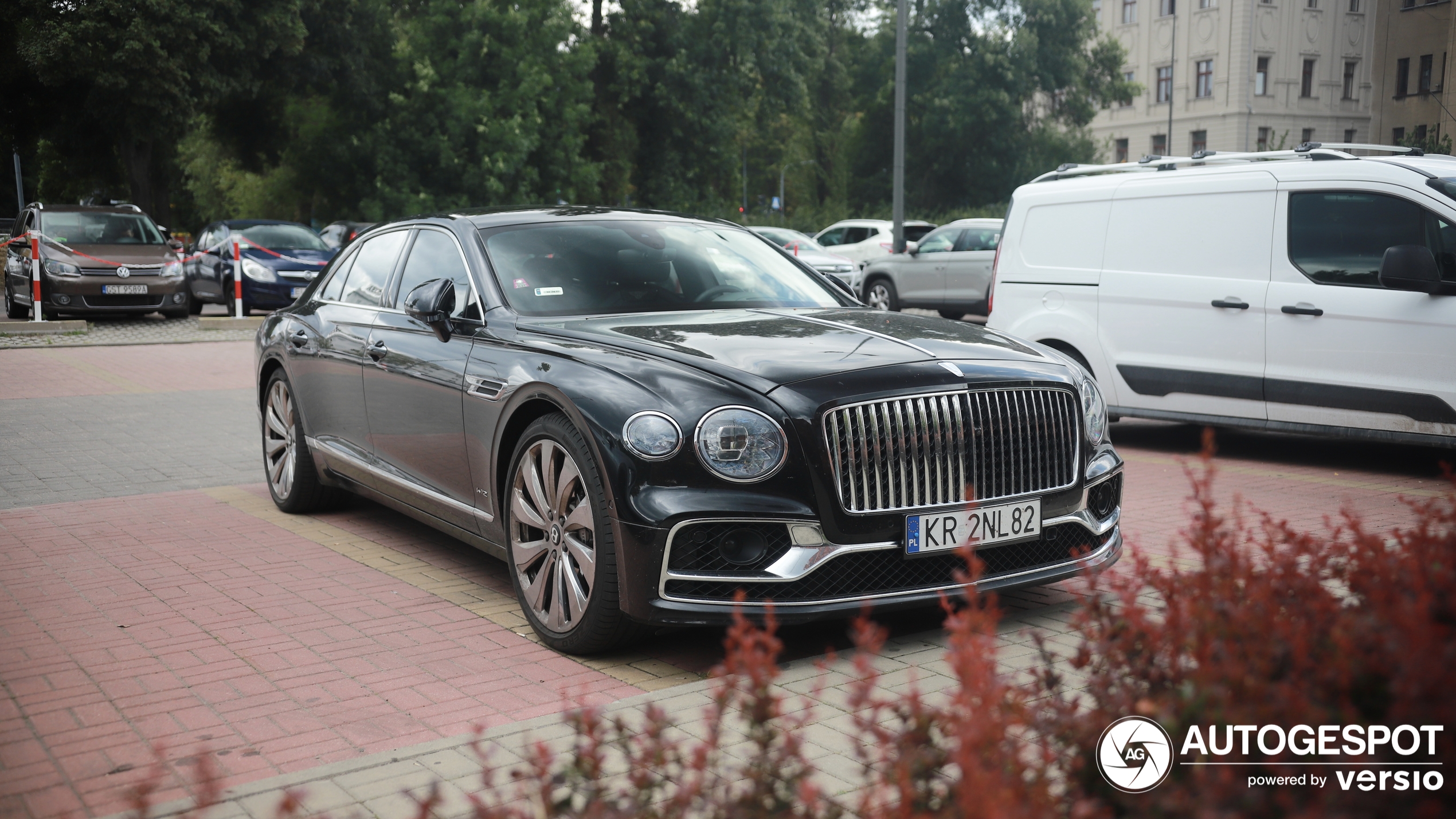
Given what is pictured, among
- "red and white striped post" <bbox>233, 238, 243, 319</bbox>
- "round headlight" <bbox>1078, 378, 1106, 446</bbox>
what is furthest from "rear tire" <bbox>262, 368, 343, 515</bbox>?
"red and white striped post" <bbox>233, 238, 243, 319</bbox>

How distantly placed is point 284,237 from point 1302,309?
748 inches

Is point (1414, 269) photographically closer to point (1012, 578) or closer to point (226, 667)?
point (1012, 578)

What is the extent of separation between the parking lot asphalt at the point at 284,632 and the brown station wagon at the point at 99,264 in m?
12.4

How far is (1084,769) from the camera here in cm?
213

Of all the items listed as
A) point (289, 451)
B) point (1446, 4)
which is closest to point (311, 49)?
point (1446, 4)

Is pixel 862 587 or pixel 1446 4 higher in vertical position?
pixel 1446 4

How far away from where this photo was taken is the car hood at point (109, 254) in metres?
20.2

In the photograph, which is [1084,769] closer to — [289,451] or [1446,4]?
[289,451]

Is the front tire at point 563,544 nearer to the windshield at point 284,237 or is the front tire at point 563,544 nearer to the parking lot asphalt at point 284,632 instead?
the parking lot asphalt at point 284,632

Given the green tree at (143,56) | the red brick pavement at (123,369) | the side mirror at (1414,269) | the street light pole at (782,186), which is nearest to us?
the side mirror at (1414,269)

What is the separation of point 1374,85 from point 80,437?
38.0m

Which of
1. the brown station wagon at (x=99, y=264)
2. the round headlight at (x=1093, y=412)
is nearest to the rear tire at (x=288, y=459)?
the round headlight at (x=1093, y=412)

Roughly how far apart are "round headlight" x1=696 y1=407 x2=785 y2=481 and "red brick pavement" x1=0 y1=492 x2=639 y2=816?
→ 0.78 meters

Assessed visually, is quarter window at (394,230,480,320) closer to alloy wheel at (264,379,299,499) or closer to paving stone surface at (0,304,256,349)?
alloy wheel at (264,379,299,499)
